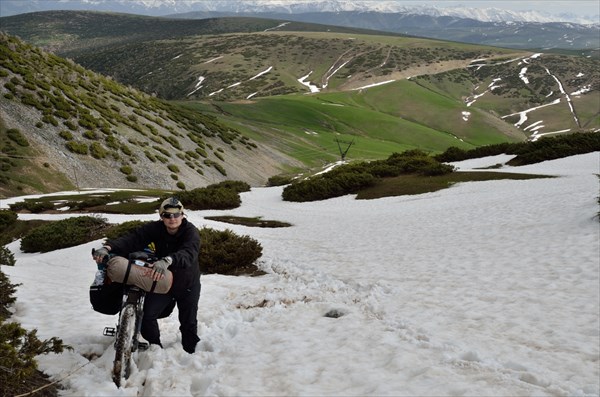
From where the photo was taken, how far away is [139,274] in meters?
7.10

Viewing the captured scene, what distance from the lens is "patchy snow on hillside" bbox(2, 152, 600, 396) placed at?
7.75 metres

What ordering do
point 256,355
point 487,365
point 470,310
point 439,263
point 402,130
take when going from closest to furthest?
point 487,365 → point 256,355 → point 470,310 → point 439,263 → point 402,130

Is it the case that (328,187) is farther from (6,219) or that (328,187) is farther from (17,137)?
(17,137)

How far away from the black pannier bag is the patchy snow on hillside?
42.2 inches

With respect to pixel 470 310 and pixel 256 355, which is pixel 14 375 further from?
pixel 470 310

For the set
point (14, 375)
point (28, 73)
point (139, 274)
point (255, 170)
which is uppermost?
point (28, 73)

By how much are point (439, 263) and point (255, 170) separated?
64407 millimetres

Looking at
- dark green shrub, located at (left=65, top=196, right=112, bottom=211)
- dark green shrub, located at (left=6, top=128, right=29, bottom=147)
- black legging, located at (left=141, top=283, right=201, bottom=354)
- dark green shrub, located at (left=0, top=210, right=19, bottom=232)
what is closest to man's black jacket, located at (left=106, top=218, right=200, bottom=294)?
black legging, located at (left=141, top=283, right=201, bottom=354)

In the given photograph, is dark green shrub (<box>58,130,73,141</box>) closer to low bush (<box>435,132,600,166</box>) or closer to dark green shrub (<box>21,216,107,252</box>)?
dark green shrub (<box>21,216,107,252</box>)

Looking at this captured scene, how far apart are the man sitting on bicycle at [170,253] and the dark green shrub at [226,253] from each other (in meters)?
A: 8.75

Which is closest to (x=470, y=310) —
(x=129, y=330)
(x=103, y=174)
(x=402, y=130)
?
(x=129, y=330)

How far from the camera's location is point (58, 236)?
2295cm

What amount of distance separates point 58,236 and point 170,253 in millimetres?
18078

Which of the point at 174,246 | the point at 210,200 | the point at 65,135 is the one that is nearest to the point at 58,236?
the point at 210,200
